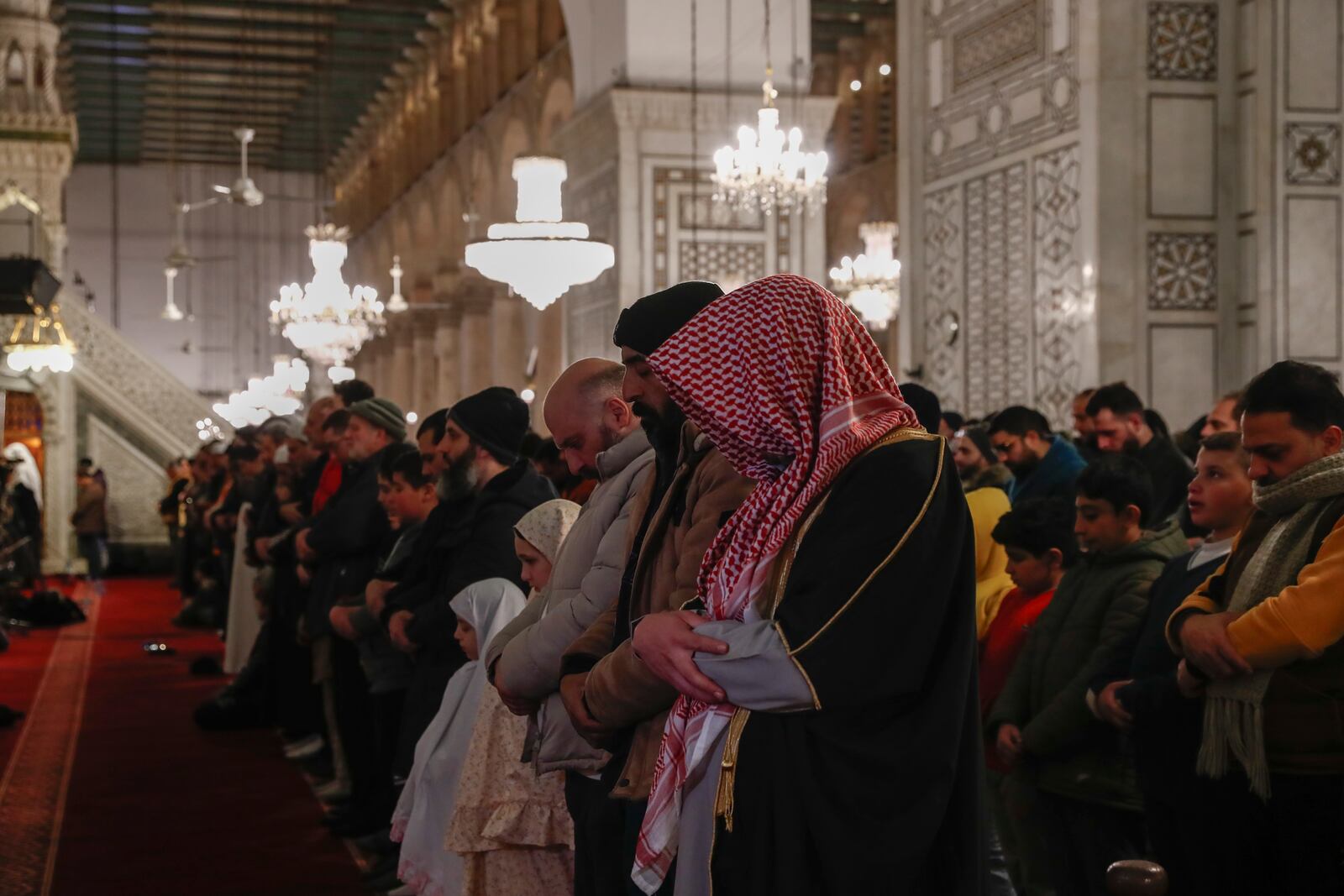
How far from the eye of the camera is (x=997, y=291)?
309 inches

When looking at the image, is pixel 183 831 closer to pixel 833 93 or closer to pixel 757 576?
pixel 757 576

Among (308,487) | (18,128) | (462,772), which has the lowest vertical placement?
(462,772)

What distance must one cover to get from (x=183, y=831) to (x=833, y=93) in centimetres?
1697

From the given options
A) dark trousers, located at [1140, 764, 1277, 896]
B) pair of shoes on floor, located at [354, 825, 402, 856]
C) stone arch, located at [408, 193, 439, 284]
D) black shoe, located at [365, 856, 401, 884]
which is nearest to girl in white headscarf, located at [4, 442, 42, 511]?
stone arch, located at [408, 193, 439, 284]

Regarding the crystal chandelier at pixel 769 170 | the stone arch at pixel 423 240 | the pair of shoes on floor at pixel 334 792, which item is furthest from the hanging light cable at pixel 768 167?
the stone arch at pixel 423 240

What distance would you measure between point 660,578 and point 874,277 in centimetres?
1416

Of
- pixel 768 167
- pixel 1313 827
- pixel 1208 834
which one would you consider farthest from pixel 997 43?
pixel 1313 827

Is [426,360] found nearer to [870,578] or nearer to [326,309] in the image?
[326,309]

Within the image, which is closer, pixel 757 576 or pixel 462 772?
pixel 757 576

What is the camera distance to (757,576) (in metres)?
2.24

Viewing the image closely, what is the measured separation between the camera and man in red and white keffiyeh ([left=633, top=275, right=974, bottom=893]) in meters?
2.15

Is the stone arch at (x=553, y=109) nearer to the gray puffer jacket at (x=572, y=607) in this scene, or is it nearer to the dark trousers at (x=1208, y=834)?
the gray puffer jacket at (x=572, y=607)

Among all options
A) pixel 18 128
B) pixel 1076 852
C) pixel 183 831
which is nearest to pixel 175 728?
pixel 183 831

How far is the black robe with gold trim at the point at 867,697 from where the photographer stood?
2.13m
